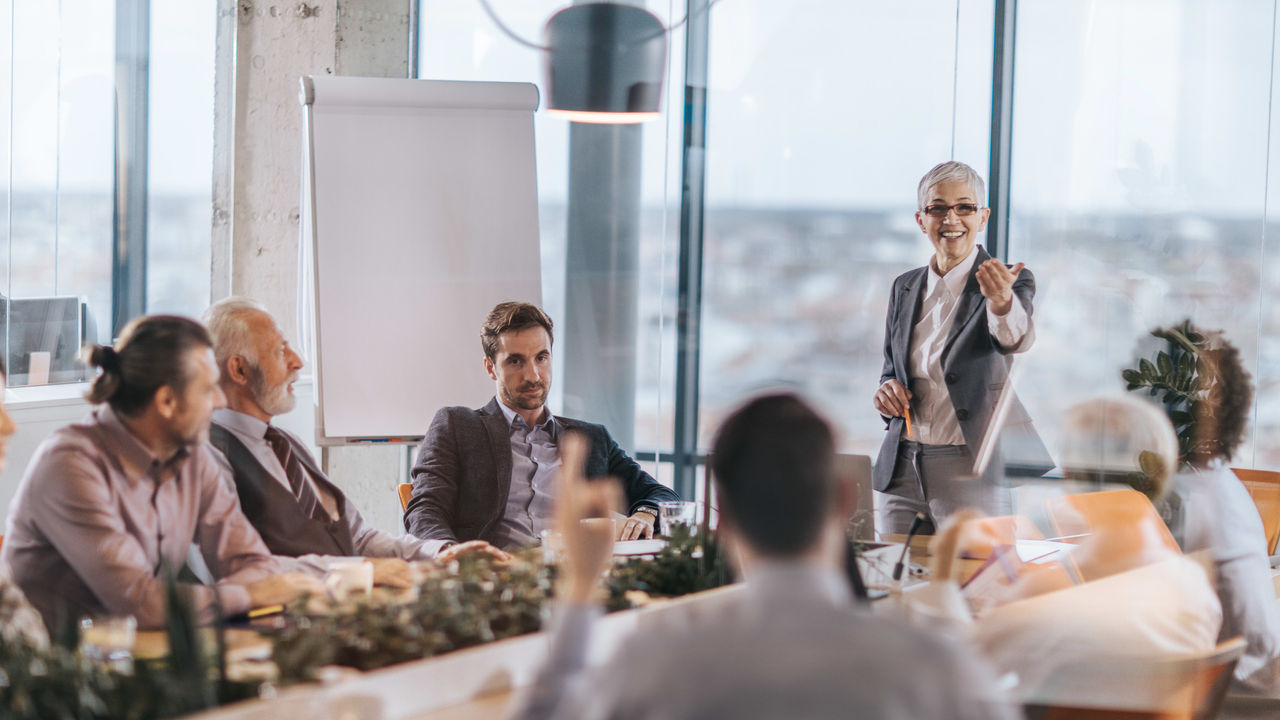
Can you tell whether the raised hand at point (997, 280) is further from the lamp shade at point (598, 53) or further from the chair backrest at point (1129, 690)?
the chair backrest at point (1129, 690)

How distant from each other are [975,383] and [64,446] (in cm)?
278

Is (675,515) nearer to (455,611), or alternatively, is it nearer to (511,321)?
(455,611)

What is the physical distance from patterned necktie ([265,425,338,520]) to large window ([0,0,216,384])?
6.68 feet

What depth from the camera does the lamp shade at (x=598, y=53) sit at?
346 cm

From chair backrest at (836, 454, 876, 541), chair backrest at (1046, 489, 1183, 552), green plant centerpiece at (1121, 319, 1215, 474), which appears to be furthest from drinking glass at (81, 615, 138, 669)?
green plant centerpiece at (1121, 319, 1215, 474)

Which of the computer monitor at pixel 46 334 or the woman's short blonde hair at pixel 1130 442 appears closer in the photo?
the woman's short blonde hair at pixel 1130 442

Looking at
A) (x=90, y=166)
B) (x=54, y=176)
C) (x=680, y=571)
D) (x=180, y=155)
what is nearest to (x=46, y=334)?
(x=54, y=176)

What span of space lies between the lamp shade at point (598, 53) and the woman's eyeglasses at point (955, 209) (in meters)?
1.10

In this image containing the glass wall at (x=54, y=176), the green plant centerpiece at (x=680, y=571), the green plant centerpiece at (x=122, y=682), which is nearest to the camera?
the green plant centerpiece at (x=122, y=682)

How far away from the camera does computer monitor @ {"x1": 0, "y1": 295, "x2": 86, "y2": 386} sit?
407cm

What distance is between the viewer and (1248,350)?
15.9 ft

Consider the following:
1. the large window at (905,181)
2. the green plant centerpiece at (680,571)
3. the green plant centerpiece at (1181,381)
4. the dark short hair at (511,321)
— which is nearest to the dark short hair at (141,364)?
the green plant centerpiece at (680,571)

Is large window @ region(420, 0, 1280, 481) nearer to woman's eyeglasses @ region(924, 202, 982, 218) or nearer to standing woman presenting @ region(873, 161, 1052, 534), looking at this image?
standing woman presenting @ region(873, 161, 1052, 534)

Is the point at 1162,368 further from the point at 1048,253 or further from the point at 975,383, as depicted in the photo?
the point at 1048,253
